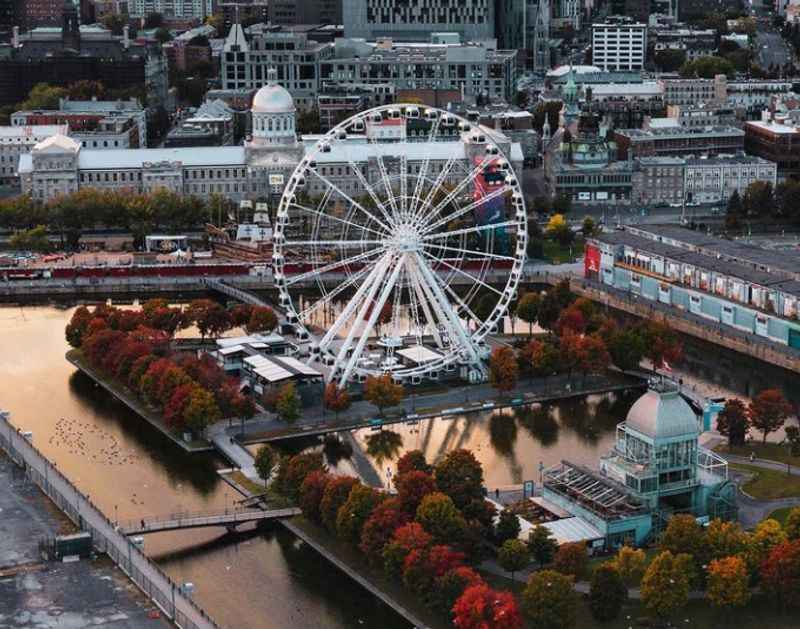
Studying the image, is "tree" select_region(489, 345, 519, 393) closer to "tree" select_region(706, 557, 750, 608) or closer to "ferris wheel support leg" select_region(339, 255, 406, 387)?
"ferris wheel support leg" select_region(339, 255, 406, 387)

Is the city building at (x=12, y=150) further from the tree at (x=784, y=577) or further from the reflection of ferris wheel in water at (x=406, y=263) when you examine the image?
the tree at (x=784, y=577)

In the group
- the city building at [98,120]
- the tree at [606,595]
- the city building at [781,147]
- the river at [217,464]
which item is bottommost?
the river at [217,464]

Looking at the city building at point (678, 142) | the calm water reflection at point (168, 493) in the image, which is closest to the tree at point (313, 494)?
the calm water reflection at point (168, 493)

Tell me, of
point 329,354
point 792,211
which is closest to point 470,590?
point 329,354

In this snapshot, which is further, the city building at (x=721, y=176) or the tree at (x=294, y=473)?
the city building at (x=721, y=176)

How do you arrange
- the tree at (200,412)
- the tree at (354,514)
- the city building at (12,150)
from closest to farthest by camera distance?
A: the tree at (354,514) < the tree at (200,412) < the city building at (12,150)

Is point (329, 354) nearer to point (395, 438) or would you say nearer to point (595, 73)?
point (395, 438)

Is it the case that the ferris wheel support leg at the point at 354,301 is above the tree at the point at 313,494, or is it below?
above
